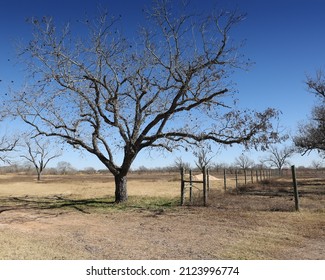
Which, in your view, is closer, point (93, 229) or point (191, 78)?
point (93, 229)

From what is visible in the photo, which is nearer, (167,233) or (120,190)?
(167,233)

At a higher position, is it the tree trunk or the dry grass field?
the tree trunk

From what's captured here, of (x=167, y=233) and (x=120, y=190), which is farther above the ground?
(x=120, y=190)

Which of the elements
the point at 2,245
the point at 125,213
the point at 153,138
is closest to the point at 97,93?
the point at 153,138

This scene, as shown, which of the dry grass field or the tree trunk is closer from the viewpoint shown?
the dry grass field

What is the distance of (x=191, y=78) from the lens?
56.5ft

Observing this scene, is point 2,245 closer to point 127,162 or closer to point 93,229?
point 93,229

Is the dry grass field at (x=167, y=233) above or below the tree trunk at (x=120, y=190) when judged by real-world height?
below

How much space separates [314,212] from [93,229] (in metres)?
8.10

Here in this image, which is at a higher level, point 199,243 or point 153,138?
point 153,138

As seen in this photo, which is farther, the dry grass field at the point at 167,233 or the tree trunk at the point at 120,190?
the tree trunk at the point at 120,190
